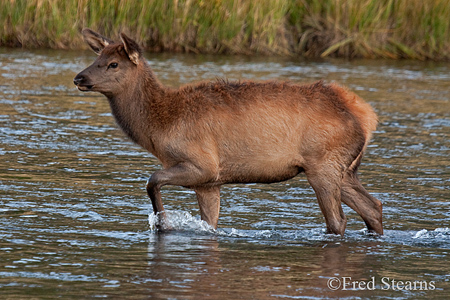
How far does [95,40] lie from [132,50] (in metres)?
0.58

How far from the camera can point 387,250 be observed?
306 inches

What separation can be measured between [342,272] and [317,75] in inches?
516

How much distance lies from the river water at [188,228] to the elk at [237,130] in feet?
1.40

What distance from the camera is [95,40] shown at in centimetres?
888

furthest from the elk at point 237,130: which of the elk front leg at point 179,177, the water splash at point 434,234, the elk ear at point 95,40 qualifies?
the water splash at point 434,234

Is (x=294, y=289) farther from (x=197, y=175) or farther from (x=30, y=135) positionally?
(x=30, y=135)

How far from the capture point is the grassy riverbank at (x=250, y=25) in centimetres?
2170

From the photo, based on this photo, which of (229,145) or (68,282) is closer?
(68,282)

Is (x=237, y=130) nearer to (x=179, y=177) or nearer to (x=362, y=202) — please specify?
(x=179, y=177)

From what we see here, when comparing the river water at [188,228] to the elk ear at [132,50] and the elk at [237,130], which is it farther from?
the elk ear at [132,50]

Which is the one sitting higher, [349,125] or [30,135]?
[349,125]

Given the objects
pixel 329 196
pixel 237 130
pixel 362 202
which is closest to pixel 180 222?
pixel 237 130

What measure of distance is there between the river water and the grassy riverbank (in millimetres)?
6772

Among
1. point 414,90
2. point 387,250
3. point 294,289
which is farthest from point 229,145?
point 414,90
